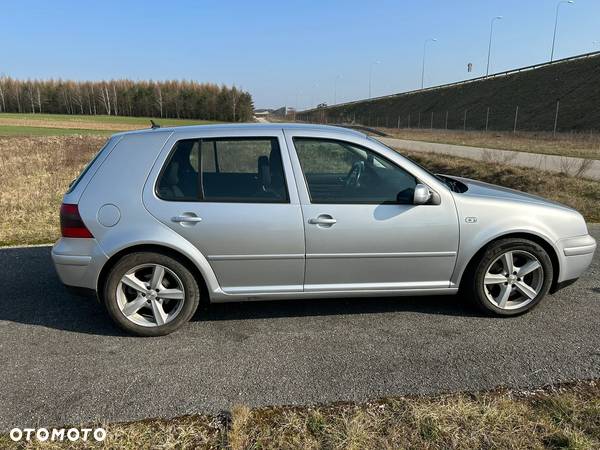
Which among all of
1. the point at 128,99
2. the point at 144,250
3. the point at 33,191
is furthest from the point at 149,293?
the point at 128,99

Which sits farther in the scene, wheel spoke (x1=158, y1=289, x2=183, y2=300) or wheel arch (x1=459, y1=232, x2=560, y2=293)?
wheel arch (x1=459, y1=232, x2=560, y2=293)

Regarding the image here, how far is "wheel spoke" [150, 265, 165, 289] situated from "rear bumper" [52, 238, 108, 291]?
37cm

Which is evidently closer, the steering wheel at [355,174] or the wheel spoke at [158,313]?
the wheel spoke at [158,313]

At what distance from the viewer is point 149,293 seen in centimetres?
331

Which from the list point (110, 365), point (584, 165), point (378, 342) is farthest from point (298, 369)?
point (584, 165)

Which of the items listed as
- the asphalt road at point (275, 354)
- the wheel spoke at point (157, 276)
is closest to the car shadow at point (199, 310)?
the asphalt road at point (275, 354)

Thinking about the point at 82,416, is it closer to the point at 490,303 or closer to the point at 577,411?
the point at 577,411

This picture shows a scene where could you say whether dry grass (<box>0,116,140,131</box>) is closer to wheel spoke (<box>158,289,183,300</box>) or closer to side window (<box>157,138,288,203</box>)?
side window (<box>157,138,288,203</box>)

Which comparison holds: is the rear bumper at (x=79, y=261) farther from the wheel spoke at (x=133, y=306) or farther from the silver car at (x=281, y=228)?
the wheel spoke at (x=133, y=306)

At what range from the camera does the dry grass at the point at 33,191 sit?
653 centimetres

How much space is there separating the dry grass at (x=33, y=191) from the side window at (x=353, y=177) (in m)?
4.58

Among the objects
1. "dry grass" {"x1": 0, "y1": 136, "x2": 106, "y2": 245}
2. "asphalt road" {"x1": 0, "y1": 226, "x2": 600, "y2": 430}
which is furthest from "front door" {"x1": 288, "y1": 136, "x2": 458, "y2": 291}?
"dry grass" {"x1": 0, "y1": 136, "x2": 106, "y2": 245}

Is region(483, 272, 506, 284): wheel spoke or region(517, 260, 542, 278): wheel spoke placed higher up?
region(517, 260, 542, 278): wheel spoke

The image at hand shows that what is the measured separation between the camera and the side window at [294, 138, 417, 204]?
3.38 metres
